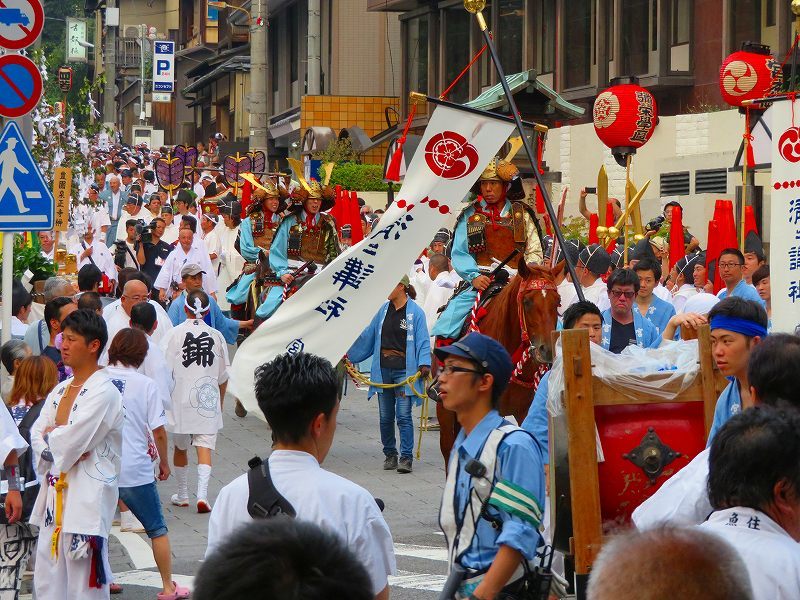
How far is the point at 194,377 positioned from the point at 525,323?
348 centimetres

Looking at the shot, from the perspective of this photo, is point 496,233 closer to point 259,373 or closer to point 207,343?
point 207,343

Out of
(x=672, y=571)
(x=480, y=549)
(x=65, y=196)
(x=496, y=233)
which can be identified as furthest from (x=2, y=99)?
(x=65, y=196)

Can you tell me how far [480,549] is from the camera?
4.70m

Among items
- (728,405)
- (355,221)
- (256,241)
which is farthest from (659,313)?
(355,221)

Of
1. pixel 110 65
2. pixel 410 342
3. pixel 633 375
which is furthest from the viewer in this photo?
pixel 110 65

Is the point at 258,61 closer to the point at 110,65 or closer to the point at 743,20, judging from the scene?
the point at 743,20

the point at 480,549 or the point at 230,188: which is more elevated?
the point at 230,188

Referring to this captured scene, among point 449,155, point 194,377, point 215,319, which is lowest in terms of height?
point 194,377

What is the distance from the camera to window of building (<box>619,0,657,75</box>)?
27.6 m

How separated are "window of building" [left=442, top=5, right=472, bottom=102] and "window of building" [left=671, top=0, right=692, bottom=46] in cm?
906

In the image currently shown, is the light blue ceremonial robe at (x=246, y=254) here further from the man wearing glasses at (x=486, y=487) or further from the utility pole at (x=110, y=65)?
the utility pole at (x=110, y=65)

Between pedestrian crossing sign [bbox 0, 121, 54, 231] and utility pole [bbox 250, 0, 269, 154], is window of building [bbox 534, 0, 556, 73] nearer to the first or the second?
utility pole [bbox 250, 0, 269, 154]

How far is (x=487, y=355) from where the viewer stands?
4.91m

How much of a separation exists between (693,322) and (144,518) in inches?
140
